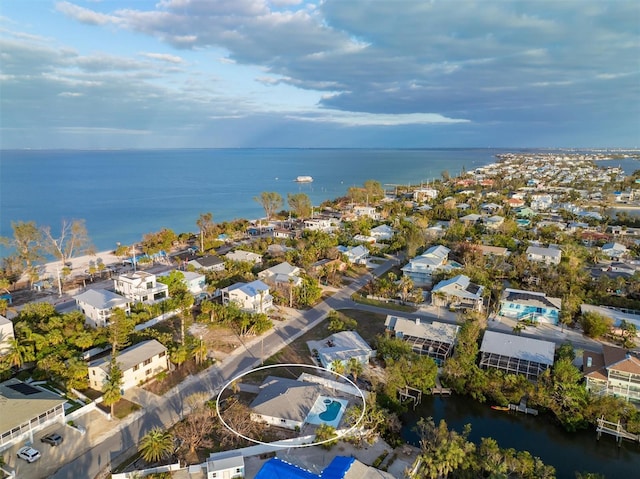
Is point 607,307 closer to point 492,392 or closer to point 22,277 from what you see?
point 492,392

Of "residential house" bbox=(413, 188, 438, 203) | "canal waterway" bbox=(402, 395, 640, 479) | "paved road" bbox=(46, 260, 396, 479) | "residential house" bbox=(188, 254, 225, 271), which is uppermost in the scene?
"residential house" bbox=(413, 188, 438, 203)

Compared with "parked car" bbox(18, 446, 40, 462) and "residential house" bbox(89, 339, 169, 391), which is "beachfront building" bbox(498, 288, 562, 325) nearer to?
"residential house" bbox(89, 339, 169, 391)

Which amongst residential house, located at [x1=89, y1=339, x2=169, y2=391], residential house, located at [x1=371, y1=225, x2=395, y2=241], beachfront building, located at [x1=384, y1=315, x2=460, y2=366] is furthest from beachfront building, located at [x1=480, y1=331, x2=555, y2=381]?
residential house, located at [x1=371, y1=225, x2=395, y2=241]

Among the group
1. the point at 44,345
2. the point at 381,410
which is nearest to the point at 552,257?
the point at 381,410

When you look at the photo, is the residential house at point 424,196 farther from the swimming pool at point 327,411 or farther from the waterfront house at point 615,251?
the swimming pool at point 327,411

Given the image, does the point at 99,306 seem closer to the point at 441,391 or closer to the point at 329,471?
the point at 329,471
